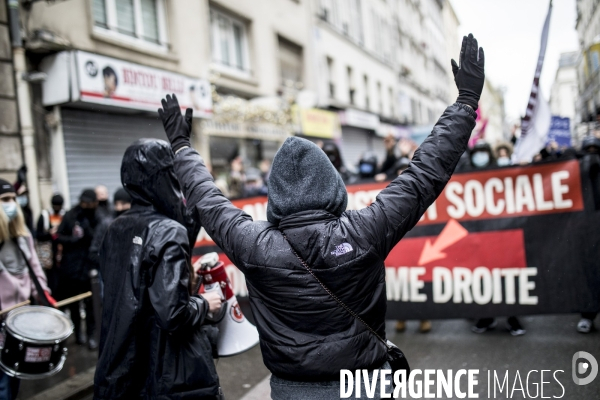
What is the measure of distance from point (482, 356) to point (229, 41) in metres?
11.4

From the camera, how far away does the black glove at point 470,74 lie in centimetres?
191

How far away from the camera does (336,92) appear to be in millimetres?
19531

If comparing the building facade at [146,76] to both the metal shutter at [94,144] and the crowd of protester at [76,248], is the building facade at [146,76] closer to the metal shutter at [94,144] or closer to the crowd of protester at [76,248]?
the metal shutter at [94,144]

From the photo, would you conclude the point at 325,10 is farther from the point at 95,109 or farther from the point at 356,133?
the point at 95,109

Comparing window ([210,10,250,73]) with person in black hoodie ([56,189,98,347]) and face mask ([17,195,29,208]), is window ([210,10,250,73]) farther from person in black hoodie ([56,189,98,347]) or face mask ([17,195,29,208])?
person in black hoodie ([56,189,98,347])

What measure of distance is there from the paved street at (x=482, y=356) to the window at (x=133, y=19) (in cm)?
656

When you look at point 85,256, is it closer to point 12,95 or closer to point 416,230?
point 12,95

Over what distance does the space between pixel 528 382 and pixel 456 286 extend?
129 cm

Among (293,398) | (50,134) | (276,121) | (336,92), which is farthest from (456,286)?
(336,92)

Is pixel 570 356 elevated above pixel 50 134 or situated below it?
below

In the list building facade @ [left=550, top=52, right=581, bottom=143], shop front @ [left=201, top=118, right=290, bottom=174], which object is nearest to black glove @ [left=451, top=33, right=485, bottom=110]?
building facade @ [left=550, top=52, right=581, bottom=143]

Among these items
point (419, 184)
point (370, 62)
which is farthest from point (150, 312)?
point (370, 62)

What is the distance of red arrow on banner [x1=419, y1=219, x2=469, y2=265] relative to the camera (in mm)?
4992

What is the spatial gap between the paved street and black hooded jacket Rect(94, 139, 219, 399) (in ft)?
6.18
